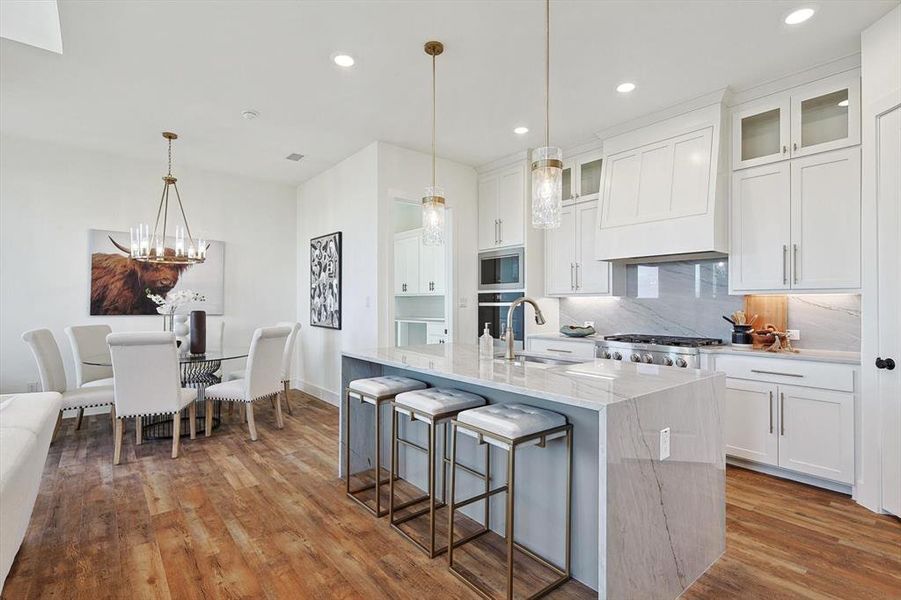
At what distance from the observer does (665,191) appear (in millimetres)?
3736

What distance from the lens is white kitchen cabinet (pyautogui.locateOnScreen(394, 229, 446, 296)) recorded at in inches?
220

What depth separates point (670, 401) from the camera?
1827 millimetres

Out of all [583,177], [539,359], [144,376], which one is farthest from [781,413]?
[144,376]

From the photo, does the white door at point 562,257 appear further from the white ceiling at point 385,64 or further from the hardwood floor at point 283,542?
the hardwood floor at point 283,542

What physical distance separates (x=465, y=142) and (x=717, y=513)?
3.76 m

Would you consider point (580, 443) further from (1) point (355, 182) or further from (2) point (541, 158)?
(1) point (355, 182)

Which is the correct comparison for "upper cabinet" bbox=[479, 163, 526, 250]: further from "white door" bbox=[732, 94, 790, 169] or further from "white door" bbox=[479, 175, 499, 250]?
"white door" bbox=[732, 94, 790, 169]

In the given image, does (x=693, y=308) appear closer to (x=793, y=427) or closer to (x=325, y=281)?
(x=793, y=427)

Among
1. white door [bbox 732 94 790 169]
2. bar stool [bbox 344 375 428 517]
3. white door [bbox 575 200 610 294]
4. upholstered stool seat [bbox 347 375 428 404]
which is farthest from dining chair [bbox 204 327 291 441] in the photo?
white door [bbox 732 94 790 169]

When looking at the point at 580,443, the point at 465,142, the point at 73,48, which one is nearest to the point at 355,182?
the point at 465,142

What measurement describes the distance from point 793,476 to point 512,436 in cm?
255

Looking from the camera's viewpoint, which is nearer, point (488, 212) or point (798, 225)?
point (798, 225)

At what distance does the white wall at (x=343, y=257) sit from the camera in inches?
183

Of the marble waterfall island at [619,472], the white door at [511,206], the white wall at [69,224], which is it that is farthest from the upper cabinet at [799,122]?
the white wall at [69,224]
